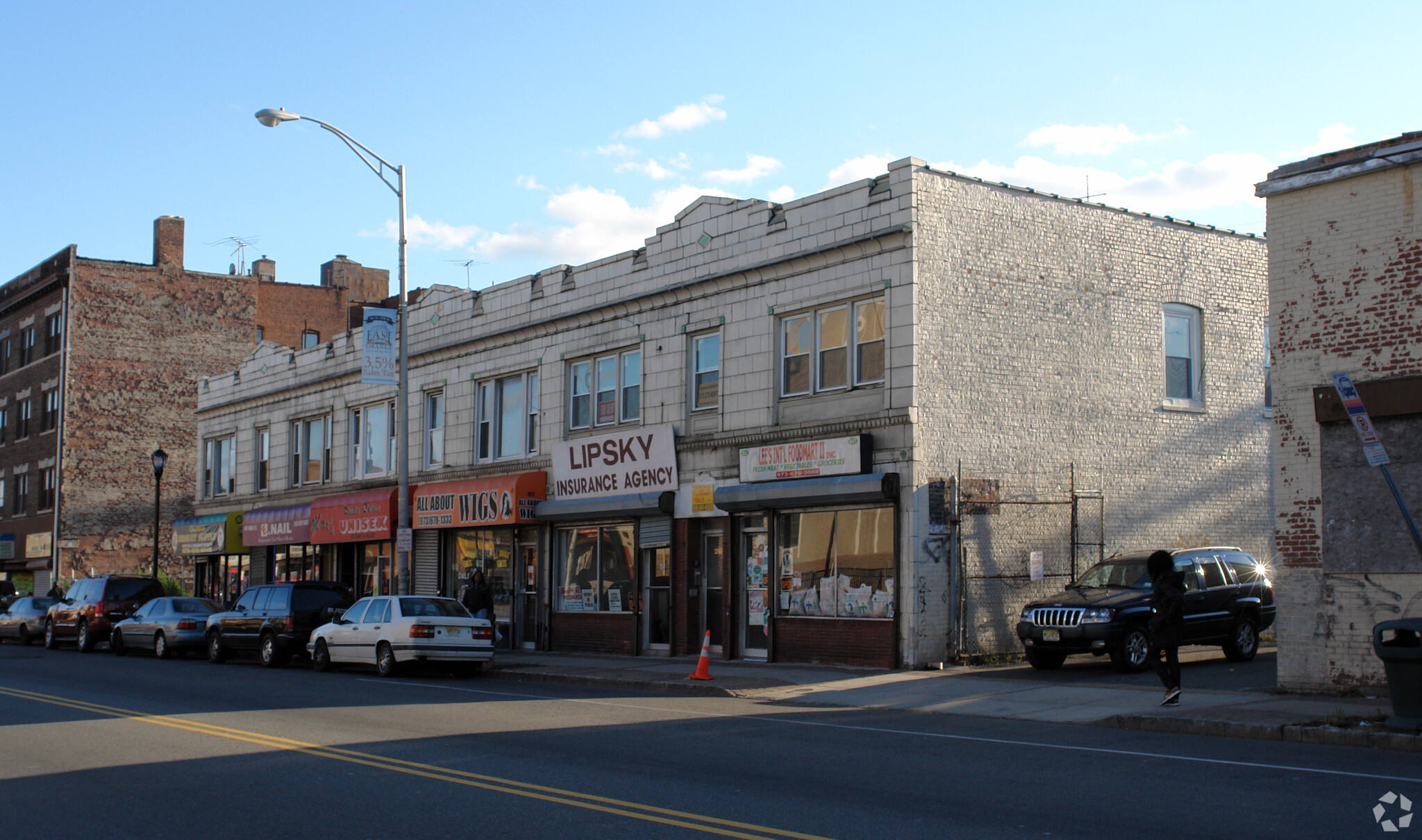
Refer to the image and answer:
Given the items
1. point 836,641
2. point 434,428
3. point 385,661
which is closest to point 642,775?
point 836,641

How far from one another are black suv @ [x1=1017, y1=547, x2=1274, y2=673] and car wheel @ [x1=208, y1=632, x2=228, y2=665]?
642 inches

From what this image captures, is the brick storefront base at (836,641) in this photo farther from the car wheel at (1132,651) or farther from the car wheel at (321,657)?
the car wheel at (321,657)

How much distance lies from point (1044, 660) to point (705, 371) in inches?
326

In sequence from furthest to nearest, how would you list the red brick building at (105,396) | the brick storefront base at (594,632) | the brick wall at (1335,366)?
the red brick building at (105,396) → the brick storefront base at (594,632) → the brick wall at (1335,366)

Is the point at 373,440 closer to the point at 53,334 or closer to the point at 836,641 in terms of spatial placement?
the point at 836,641

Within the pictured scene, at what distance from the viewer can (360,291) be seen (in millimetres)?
61156

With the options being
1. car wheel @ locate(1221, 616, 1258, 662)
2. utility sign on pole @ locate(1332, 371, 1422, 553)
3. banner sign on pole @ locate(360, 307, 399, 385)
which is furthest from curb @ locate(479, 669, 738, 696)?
utility sign on pole @ locate(1332, 371, 1422, 553)

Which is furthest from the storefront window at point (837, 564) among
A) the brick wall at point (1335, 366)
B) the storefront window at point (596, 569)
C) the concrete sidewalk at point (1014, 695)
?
the brick wall at point (1335, 366)

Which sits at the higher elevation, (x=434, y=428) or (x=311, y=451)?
(x=434, y=428)

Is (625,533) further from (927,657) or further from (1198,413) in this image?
(1198,413)

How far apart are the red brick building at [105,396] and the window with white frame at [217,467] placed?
9.03 metres

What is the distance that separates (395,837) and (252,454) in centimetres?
3436

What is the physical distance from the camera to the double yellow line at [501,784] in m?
7.71

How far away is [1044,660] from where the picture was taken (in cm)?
1853
